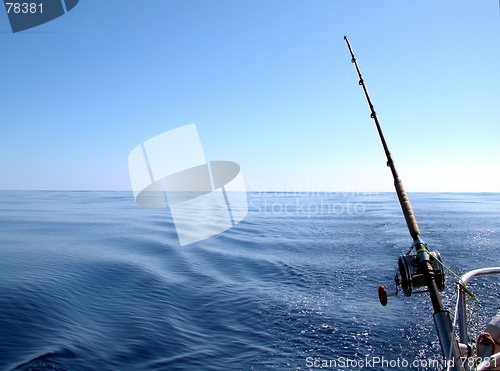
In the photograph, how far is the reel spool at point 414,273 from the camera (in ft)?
10.1

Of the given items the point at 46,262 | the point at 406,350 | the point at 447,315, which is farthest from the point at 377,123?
the point at 46,262

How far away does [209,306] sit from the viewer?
815 centimetres

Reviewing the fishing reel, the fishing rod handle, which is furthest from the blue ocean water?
the fishing rod handle

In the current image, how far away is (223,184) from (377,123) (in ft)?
18.7

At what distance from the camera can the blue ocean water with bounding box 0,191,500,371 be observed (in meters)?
5.70

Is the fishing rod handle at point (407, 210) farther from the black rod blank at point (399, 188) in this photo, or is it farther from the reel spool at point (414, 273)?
the reel spool at point (414, 273)

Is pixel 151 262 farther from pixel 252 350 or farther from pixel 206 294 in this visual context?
pixel 252 350

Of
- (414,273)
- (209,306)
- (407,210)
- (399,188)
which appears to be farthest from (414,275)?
(209,306)

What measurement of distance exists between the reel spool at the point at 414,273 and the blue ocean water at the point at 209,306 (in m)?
3.11

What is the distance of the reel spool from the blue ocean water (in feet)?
10.2

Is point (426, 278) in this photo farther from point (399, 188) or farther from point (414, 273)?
point (399, 188)

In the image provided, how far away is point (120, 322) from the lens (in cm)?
699

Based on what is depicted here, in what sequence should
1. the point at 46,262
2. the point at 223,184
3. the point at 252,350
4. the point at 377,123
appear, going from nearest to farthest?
the point at 377,123
the point at 252,350
the point at 223,184
the point at 46,262

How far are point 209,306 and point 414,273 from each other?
6.09 m
